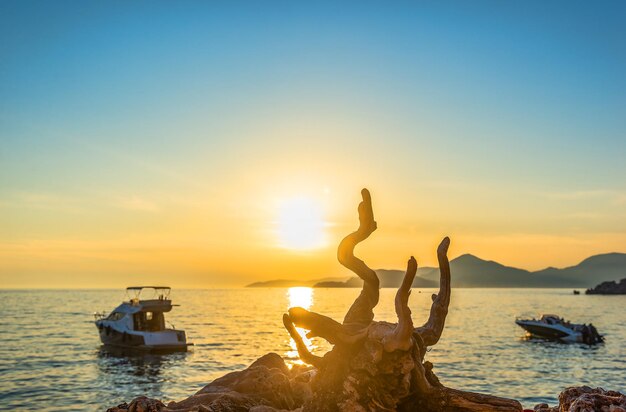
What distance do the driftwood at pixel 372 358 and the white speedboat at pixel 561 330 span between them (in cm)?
6672

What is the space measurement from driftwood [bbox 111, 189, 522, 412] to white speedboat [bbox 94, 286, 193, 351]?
4867 cm

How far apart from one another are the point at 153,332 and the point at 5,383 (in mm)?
17451

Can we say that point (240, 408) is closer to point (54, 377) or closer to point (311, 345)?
point (54, 377)

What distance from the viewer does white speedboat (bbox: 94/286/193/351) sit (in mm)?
57219

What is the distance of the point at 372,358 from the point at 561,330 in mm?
71060

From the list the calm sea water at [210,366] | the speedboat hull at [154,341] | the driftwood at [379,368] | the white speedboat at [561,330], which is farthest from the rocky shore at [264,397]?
the white speedboat at [561,330]

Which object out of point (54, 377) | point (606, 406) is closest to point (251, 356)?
point (54, 377)

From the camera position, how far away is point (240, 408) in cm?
1130

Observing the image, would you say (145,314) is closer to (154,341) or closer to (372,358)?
(154,341)

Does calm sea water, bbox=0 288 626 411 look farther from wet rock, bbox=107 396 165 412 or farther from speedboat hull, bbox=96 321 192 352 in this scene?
wet rock, bbox=107 396 165 412

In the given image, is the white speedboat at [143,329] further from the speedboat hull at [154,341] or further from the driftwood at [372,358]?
the driftwood at [372,358]

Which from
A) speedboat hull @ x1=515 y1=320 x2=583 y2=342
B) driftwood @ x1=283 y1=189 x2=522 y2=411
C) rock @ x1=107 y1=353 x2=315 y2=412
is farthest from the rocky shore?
speedboat hull @ x1=515 y1=320 x2=583 y2=342

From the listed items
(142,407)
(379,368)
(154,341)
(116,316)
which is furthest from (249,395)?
(116,316)

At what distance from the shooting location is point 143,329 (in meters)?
60.2
